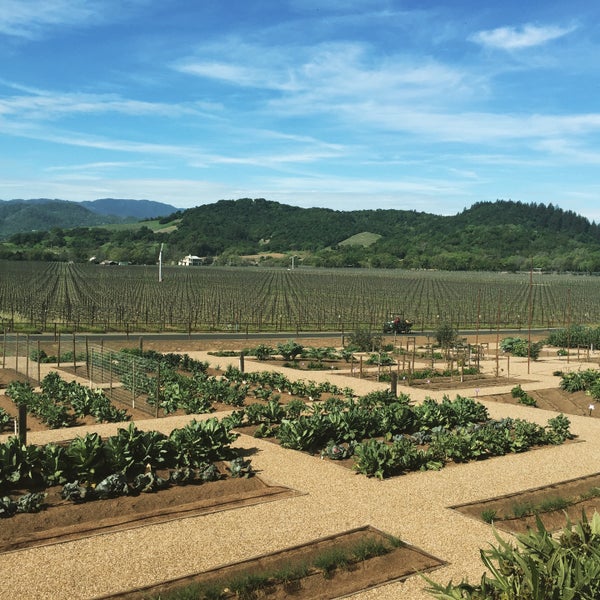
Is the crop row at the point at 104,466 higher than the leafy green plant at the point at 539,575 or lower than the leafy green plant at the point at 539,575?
lower

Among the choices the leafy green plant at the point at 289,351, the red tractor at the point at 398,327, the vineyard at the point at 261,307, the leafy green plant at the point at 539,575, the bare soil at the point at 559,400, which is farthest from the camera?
the vineyard at the point at 261,307

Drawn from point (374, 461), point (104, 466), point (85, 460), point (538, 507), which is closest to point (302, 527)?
point (374, 461)

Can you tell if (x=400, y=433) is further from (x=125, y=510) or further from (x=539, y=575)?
(x=539, y=575)

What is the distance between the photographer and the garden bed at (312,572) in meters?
8.83

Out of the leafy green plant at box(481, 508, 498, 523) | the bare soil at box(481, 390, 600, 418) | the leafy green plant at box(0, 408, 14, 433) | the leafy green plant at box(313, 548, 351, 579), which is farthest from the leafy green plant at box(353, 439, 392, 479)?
the bare soil at box(481, 390, 600, 418)

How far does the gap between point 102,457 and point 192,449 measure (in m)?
1.77

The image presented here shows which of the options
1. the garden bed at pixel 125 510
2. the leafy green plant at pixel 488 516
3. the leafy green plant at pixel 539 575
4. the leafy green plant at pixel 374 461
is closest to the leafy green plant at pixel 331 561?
the leafy green plant at pixel 539 575

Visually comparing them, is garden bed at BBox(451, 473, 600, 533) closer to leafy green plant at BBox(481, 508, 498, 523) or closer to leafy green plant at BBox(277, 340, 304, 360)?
leafy green plant at BBox(481, 508, 498, 523)

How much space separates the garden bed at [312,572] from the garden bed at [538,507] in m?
2.20

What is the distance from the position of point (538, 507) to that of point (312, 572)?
15.7 feet

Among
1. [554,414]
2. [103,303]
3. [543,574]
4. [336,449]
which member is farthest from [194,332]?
[543,574]

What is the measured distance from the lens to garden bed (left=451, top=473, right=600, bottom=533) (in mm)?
11695

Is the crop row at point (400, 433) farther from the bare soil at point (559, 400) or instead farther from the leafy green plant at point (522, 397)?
the bare soil at point (559, 400)

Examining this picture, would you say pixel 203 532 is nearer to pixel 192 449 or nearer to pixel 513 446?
pixel 192 449
